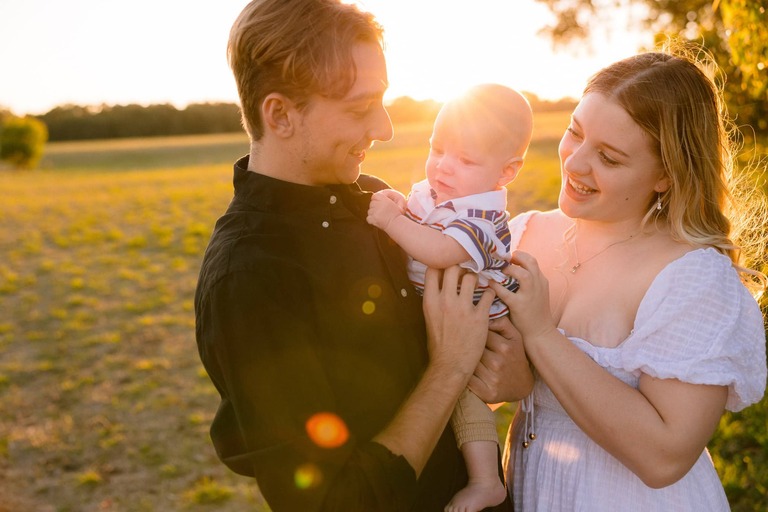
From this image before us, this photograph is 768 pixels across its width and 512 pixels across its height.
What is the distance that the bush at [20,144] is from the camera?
4897 centimetres

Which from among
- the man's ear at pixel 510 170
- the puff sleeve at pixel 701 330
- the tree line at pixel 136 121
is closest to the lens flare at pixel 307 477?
the puff sleeve at pixel 701 330

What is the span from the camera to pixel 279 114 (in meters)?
2.37

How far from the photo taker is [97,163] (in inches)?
1877

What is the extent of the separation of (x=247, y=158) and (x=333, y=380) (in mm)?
962

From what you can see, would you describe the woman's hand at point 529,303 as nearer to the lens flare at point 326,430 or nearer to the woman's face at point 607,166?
the woman's face at point 607,166

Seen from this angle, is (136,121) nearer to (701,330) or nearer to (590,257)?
(590,257)

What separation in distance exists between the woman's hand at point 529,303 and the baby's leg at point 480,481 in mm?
452

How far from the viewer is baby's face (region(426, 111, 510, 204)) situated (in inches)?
103

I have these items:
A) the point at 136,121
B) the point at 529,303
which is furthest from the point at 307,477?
the point at 136,121

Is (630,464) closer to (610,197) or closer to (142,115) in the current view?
(610,197)

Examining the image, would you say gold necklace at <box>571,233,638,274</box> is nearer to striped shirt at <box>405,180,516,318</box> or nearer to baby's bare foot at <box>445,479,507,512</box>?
striped shirt at <box>405,180,516,318</box>

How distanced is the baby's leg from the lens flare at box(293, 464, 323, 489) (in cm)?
69

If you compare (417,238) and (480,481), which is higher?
→ (417,238)

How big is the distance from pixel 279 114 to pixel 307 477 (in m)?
1.26
